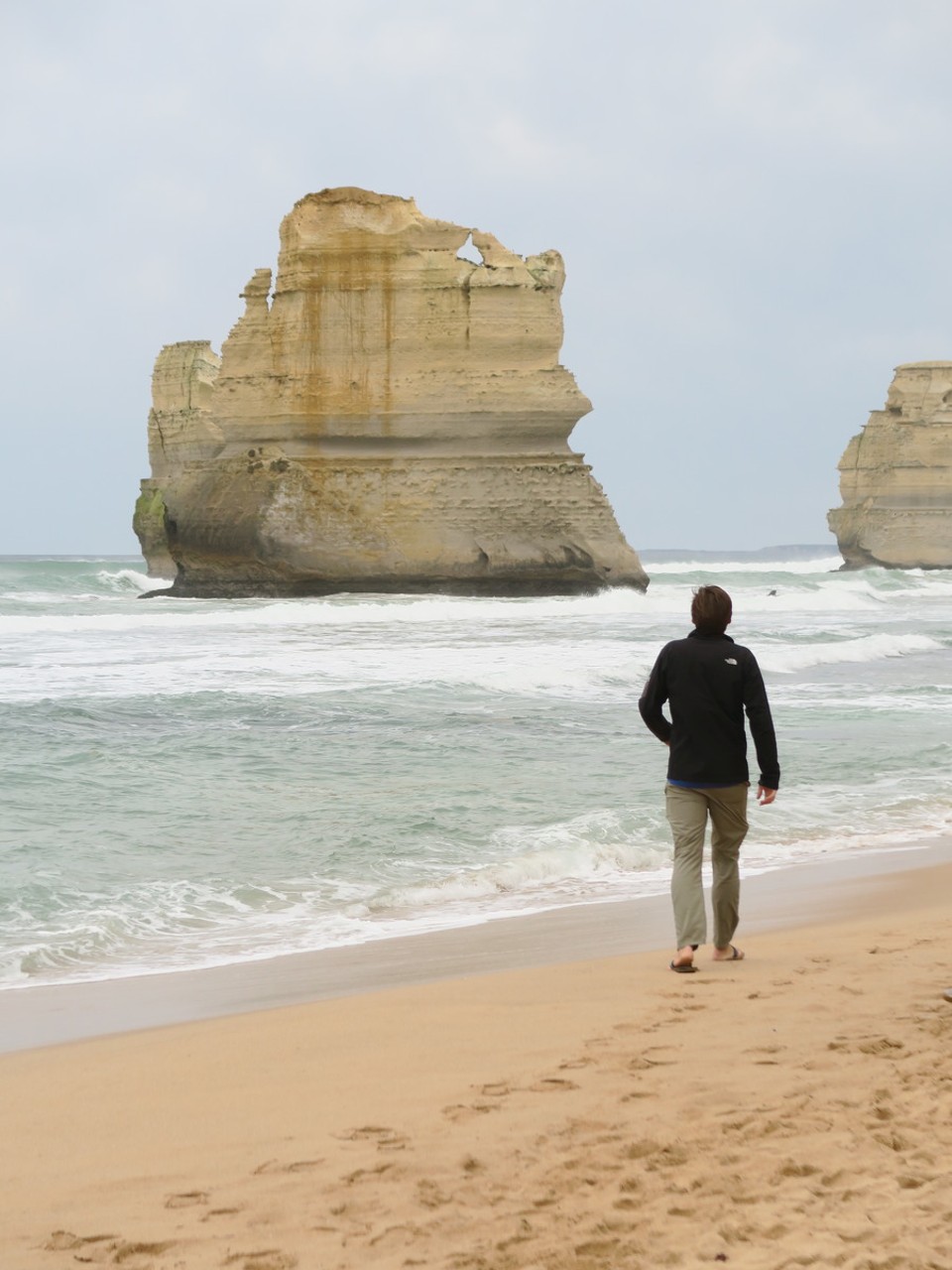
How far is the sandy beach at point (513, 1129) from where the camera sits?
10.2ft

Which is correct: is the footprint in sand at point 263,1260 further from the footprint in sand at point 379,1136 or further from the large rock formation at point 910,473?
the large rock formation at point 910,473

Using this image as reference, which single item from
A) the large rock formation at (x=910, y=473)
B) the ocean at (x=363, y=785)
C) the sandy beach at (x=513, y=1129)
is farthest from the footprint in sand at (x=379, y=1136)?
the large rock formation at (x=910, y=473)

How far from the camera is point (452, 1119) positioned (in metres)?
3.89

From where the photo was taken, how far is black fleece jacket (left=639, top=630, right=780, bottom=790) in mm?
5859

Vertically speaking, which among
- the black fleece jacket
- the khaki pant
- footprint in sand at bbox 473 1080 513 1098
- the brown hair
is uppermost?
the brown hair

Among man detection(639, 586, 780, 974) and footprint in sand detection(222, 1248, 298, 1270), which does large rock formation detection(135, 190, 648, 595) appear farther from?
footprint in sand detection(222, 1248, 298, 1270)

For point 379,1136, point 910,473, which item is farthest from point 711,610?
point 910,473

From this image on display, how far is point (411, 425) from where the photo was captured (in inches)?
1363

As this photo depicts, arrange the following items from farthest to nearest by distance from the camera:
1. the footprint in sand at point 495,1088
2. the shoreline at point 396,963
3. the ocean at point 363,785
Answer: the ocean at point 363,785
the shoreline at point 396,963
the footprint in sand at point 495,1088

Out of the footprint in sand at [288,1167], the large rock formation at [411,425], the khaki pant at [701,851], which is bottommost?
the footprint in sand at [288,1167]

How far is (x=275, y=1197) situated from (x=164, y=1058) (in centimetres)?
140

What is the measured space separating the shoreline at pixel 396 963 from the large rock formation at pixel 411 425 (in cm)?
2649

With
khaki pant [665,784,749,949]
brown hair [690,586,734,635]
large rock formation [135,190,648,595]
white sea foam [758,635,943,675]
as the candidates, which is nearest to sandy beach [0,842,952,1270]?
khaki pant [665,784,749,949]

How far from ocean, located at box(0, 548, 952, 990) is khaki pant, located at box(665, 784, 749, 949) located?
165 cm
